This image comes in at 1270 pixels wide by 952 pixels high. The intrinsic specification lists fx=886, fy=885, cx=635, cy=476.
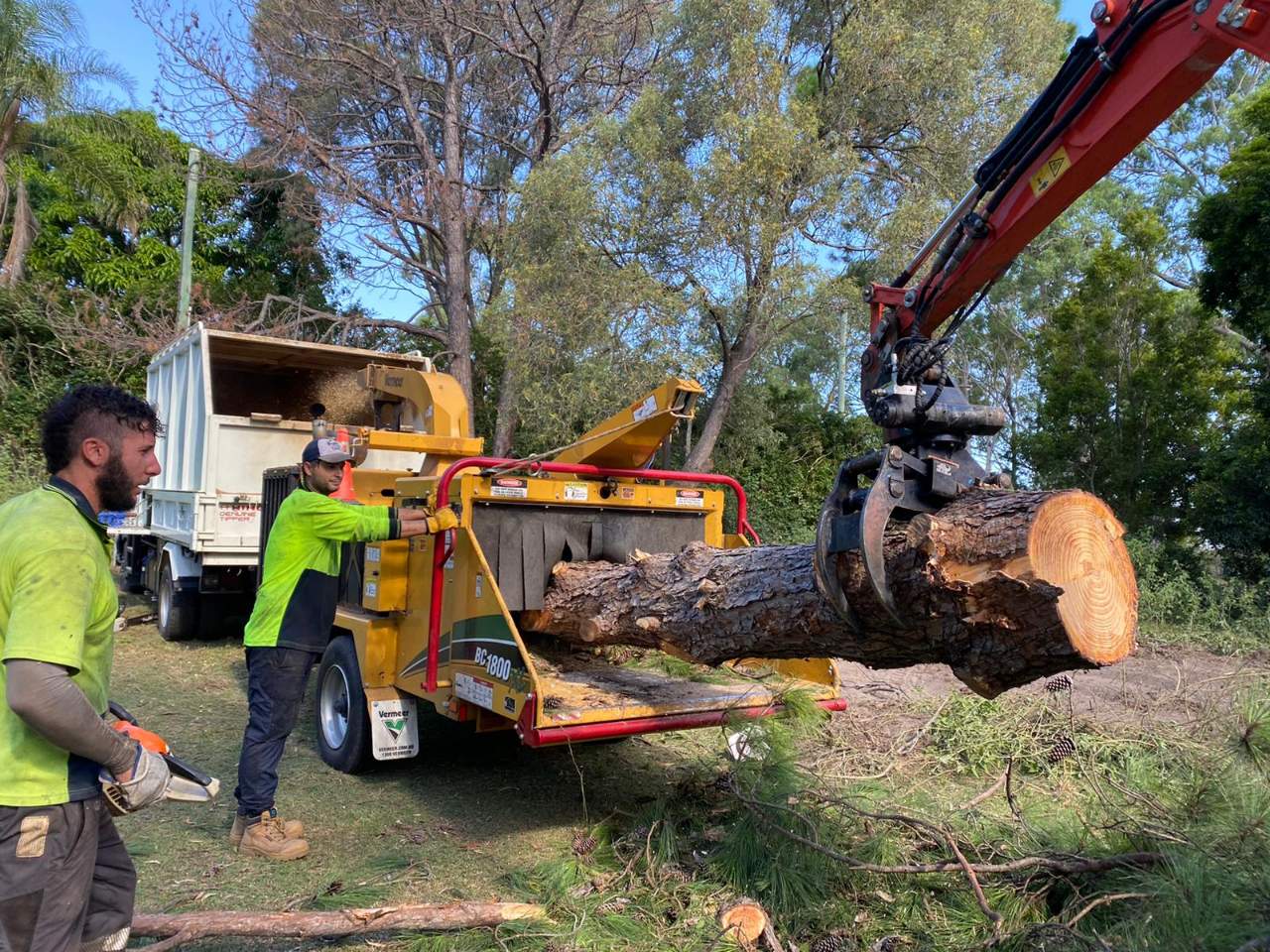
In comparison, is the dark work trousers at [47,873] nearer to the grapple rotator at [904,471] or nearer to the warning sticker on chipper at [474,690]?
the warning sticker on chipper at [474,690]

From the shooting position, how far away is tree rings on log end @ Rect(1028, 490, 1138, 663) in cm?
259

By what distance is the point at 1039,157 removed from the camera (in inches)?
133

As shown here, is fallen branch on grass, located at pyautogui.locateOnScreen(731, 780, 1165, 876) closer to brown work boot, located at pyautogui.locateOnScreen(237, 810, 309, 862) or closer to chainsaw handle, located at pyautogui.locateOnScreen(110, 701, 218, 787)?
chainsaw handle, located at pyautogui.locateOnScreen(110, 701, 218, 787)

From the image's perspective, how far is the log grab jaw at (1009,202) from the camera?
2.85m

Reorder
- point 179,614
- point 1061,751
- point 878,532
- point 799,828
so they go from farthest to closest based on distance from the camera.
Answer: point 179,614 → point 1061,751 → point 799,828 → point 878,532

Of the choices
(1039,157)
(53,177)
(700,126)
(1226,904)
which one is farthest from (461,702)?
(53,177)

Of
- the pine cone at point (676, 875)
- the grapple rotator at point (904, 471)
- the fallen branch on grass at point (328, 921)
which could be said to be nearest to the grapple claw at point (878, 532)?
the grapple rotator at point (904, 471)

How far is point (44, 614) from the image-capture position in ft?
6.84

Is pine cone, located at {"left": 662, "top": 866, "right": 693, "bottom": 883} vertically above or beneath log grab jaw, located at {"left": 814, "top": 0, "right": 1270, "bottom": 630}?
beneath

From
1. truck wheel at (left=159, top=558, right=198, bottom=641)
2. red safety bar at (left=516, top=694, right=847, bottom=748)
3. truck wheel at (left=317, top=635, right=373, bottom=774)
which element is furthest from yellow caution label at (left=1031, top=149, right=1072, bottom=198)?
truck wheel at (left=159, top=558, right=198, bottom=641)

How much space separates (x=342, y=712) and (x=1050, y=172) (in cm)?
482

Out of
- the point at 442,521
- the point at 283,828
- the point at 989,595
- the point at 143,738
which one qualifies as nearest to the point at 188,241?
the point at 442,521

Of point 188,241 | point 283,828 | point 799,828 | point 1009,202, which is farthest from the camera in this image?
point 188,241

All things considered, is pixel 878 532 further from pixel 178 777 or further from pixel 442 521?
pixel 442 521
